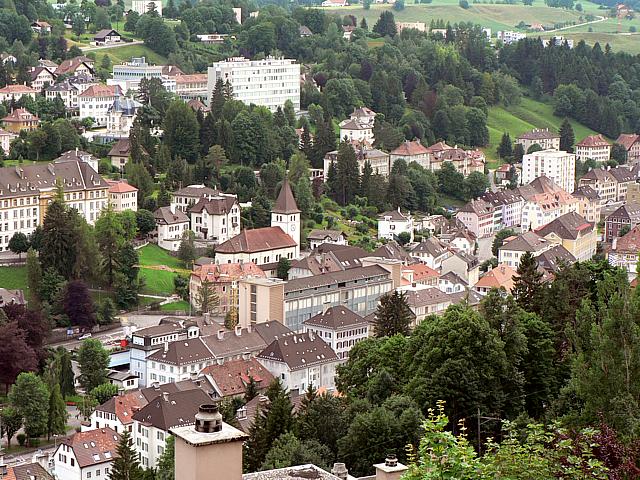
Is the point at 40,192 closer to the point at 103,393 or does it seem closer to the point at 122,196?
the point at 122,196

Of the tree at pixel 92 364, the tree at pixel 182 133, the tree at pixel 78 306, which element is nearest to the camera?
the tree at pixel 92 364

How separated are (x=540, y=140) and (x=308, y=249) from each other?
126ft

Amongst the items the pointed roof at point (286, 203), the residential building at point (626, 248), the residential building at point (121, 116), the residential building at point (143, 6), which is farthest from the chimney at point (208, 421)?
the residential building at point (143, 6)

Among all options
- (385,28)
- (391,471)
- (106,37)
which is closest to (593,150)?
(385,28)

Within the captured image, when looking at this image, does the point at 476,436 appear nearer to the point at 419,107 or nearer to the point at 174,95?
the point at 174,95

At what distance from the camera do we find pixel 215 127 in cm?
7825

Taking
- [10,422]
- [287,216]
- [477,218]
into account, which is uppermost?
[287,216]

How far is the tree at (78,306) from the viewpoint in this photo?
178ft

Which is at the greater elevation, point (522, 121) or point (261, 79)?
point (261, 79)

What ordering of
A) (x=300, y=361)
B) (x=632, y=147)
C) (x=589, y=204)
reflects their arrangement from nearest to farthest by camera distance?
1. (x=300, y=361)
2. (x=589, y=204)
3. (x=632, y=147)

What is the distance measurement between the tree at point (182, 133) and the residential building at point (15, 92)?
10.6m

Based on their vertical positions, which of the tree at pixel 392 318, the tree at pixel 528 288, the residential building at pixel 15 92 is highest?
the tree at pixel 528 288

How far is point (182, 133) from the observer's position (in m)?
76.6

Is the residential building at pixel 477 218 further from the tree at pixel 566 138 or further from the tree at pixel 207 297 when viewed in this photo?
the tree at pixel 566 138
